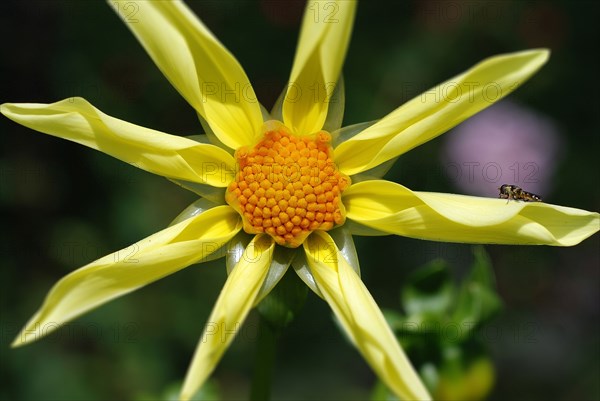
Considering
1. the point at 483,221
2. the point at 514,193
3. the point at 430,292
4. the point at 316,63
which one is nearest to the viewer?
the point at 483,221

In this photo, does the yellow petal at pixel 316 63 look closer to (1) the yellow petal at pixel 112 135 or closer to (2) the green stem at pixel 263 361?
(1) the yellow petal at pixel 112 135

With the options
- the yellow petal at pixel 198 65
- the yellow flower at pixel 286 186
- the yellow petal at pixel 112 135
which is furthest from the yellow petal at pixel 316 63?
the yellow petal at pixel 112 135

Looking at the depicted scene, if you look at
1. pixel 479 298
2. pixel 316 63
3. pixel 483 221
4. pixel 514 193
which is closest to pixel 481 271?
pixel 479 298

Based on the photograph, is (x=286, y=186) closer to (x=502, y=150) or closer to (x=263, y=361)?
(x=263, y=361)

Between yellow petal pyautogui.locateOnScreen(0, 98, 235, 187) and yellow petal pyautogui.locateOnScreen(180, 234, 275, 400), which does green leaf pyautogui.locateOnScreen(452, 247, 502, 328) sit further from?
yellow petal pyautogui.locateOnScreen(0, 98, 235, 187)

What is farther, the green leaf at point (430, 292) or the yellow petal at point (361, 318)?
the green leaf at point (430, 292)

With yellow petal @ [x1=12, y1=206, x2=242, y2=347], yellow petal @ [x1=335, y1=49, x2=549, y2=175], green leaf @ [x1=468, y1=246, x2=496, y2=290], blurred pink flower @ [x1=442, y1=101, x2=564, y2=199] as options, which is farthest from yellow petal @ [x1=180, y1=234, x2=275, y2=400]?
blurred pink flower @ [x1=442, y1=101, x2=564, y2=199]
